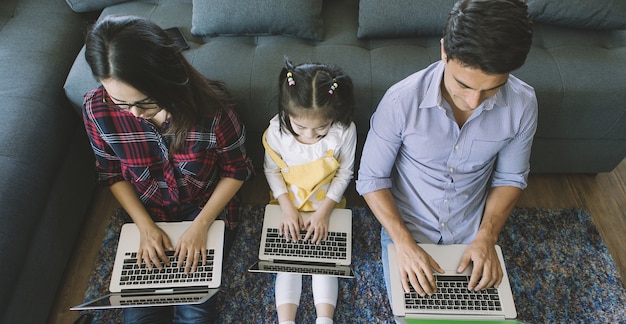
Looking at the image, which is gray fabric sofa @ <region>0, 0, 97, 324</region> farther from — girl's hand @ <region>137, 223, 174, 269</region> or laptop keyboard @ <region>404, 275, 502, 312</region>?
laptop keyboard @ <region>404, 275, 502, 312</region>

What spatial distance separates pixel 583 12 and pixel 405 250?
108 centimetres

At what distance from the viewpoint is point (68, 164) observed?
Result: 163 centimetres

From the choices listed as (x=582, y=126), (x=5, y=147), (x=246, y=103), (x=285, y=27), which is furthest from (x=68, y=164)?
(x=582, y=126)

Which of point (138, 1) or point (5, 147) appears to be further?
point (138, 1)

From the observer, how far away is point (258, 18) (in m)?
1.62

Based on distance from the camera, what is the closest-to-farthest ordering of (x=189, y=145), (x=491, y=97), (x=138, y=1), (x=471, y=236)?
(x=491, y=97)
(x=189, y=145)
(x=471, y=236)
(x=138, y=1)

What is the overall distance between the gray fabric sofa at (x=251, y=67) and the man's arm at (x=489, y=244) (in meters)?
0.36

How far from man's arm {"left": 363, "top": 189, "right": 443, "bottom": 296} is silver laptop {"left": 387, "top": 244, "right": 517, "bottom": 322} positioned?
3 cm

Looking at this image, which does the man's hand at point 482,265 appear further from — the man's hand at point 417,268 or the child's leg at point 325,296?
the child's leg at point 325,296

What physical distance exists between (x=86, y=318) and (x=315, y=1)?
1.35m

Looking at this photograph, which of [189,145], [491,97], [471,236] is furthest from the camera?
[471,236]

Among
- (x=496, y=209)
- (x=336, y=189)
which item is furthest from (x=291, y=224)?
(x=496, y=209)

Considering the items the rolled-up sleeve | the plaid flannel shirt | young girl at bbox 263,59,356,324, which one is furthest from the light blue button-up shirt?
the plaid flannel shirt

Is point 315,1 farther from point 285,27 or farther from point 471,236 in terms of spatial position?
point 471,236
